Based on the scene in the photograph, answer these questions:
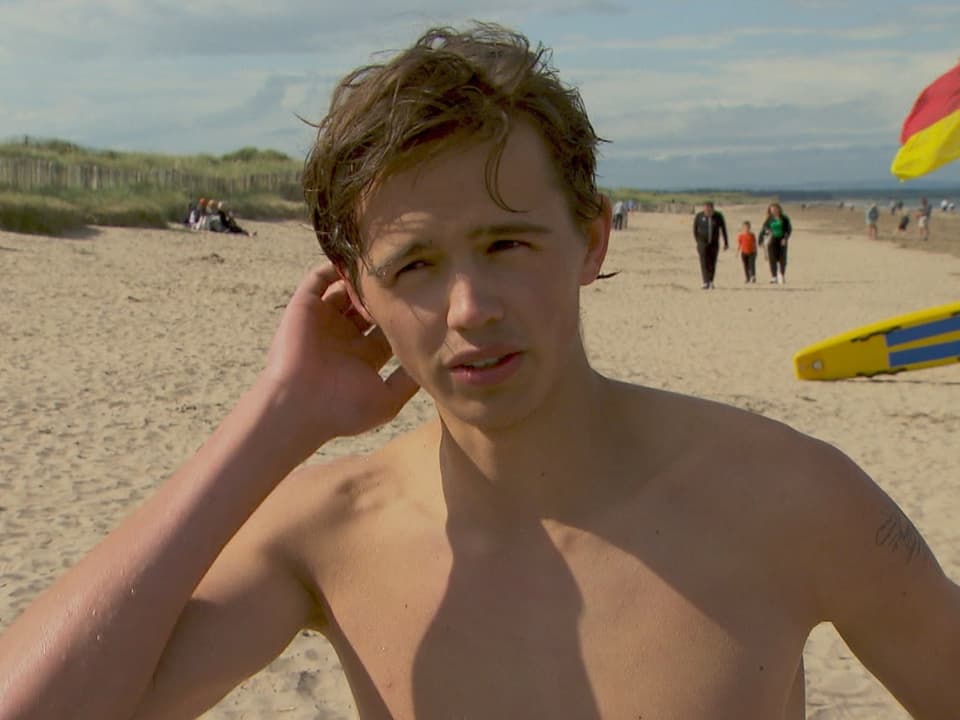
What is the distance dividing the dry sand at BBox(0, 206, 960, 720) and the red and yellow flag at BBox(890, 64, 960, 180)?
1.99 m

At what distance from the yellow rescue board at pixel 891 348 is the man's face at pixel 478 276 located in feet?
25.7

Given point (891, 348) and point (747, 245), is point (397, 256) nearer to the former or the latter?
point (891, 348)

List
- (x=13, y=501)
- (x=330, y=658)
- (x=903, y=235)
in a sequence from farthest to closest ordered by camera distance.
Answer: (x=903, y=235) < (x=13, y=501) < (x=330, y=658)

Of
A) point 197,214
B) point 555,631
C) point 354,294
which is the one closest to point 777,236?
point 197,214

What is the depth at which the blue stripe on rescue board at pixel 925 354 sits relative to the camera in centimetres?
904

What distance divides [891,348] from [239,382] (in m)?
5.66

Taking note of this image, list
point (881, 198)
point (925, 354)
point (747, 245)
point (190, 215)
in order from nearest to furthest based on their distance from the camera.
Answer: point (925, 354) → point (747, 245) → point (190, 215) → point (881, 198)

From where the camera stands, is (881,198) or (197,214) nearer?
(197,214)

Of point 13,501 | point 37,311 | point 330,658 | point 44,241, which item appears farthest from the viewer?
point 44,241

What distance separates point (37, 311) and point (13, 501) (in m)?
7.49

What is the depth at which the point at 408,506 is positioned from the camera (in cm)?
167

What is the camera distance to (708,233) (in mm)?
18797

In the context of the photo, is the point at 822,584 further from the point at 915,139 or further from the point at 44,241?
the point at 44,241

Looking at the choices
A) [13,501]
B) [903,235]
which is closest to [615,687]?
[13,501]
